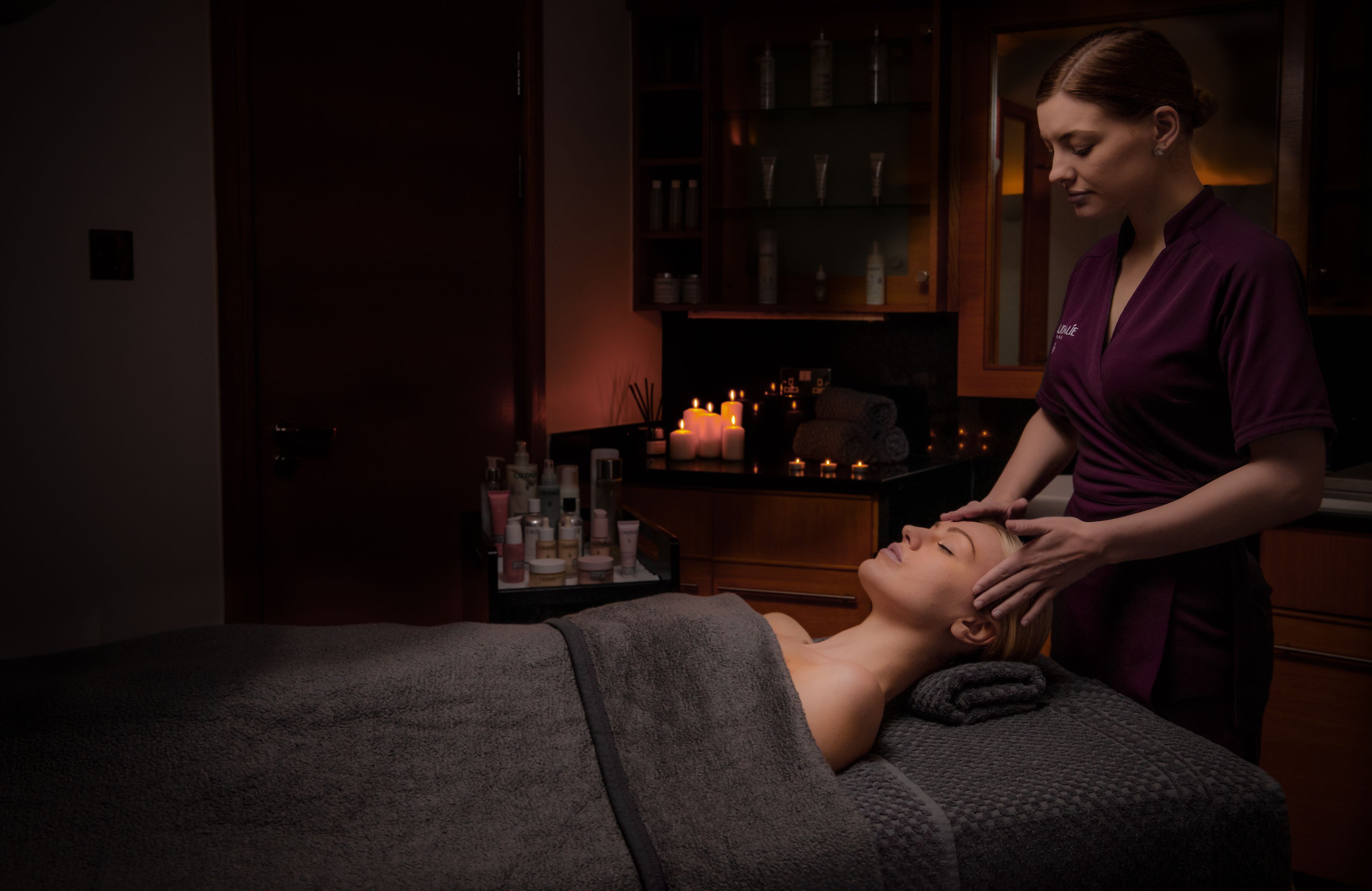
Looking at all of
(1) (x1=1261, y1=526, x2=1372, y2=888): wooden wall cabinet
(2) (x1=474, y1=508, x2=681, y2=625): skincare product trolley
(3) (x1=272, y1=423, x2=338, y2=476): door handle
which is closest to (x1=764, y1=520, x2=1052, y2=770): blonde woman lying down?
(2) (x1=474, y1=508, x2=681, y2=625): skincare product trolley

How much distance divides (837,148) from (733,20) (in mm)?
476

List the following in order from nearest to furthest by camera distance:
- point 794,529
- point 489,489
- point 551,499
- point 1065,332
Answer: point 1065,332
point 551,499
point 489,489
point 794,529

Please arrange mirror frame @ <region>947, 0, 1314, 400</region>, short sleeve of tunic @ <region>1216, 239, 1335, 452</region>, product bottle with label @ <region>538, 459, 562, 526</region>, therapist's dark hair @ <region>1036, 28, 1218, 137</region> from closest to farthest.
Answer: short sleeve of tunic @ <region>1216, 239, 1335, 452</region> → therapist's dark hair @ <region>1036, 28, 1218, 137</region> → product bottle with label @ <region>538, 459, 562, 526</region> → mirror frame @ <region>947, 0, 1314, 400</region>

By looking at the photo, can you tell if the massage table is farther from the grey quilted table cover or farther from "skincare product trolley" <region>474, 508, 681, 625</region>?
"skincare product trolley" <region>474, 508, 681, 625</region>

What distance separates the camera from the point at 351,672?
1.16m

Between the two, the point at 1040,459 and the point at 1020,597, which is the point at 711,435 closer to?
the point at 1040,459

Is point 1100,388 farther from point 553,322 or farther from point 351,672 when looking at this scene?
point 553,322

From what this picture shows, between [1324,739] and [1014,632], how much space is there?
1.21 meters

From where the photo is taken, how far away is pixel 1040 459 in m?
1.48

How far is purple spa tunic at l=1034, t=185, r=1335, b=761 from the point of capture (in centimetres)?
112

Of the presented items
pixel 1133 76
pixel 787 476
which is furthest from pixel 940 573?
pixel 787 476

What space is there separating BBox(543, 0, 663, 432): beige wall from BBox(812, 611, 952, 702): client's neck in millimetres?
1617

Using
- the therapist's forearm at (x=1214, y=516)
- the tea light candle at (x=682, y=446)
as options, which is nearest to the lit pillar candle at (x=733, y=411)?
the tea light candle at (x=682, y=446)

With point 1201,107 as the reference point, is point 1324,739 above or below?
below
